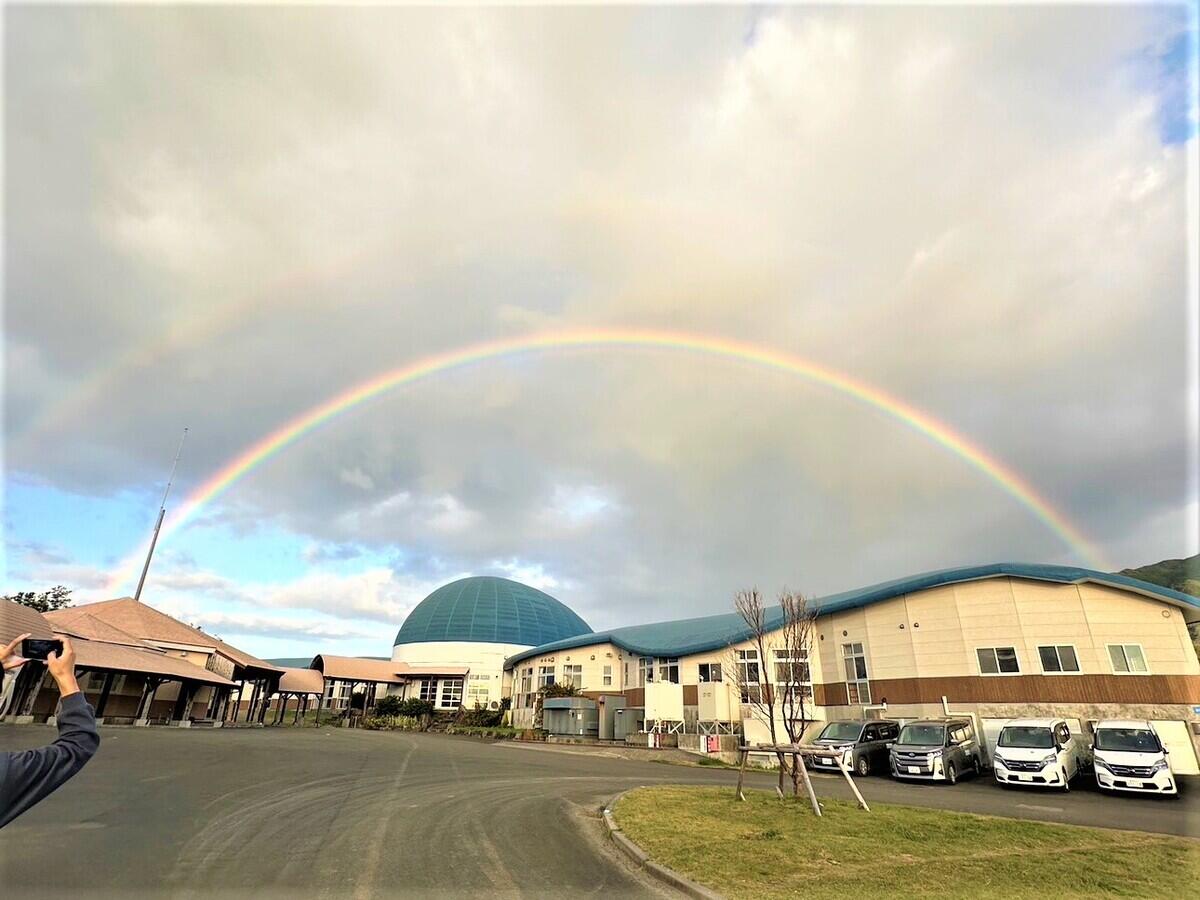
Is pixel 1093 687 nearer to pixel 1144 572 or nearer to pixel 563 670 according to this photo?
pixel 563 670

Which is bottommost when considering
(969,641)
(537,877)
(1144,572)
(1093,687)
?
(537,877)

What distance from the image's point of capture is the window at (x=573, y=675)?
56.2m

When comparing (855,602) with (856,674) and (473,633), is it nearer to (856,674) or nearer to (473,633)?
(856,674)

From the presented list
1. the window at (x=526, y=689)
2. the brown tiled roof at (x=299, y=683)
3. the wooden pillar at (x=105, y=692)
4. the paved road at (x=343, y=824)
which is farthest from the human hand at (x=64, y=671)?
the brown tiled roof at (x=299, y=683)

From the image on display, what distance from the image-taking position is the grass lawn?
26.4 feet

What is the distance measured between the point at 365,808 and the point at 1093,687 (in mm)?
30322

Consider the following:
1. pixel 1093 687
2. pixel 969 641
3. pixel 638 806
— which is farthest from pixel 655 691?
pixel 638 806

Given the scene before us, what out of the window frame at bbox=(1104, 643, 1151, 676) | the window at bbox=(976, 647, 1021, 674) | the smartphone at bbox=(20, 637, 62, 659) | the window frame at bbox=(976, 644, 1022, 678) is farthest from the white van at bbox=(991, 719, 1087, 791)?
the smartphone at bbox=(20, 637, 62, 659)

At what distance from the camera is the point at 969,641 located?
30.5 meters

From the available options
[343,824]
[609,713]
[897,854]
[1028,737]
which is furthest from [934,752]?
[609,713]

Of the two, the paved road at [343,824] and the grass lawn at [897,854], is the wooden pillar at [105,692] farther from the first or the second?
the grass lawn at [897,854]

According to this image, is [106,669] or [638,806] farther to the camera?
[106,669]

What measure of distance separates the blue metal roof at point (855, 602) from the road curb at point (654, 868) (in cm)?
2203

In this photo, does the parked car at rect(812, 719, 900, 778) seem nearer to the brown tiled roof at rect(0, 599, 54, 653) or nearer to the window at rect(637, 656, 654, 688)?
the window at rect(637, 656, 654, 688)
